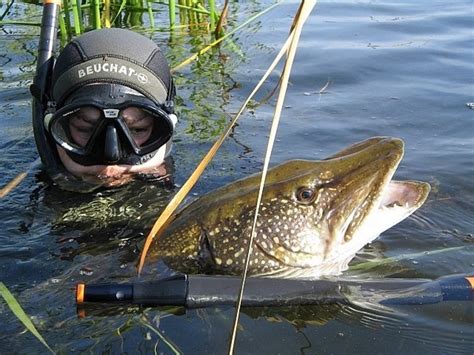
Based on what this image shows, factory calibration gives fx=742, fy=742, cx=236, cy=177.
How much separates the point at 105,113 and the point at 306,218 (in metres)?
1.30

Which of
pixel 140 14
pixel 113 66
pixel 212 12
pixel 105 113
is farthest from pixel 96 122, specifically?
pixel 140 14

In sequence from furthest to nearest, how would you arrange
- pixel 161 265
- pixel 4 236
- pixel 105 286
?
pixel 4 236, pixel 161 265, pixel 105 286

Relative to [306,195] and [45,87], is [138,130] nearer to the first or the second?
[45,87]

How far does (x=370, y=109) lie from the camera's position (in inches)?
208

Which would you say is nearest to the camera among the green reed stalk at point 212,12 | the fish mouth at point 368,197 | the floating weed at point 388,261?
the fish mouth at point 368,197

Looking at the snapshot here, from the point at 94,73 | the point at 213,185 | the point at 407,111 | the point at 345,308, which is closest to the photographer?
the point at 345,308

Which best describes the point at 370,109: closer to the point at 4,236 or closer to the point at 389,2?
the point at 4,236

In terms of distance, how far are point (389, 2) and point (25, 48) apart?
4164 mm

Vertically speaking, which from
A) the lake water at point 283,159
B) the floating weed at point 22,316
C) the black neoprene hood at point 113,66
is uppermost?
the black neoprene hood at point 113,66

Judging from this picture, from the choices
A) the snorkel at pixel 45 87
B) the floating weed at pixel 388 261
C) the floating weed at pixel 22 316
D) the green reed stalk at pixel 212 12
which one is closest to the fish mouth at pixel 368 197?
the floating weed at pixel 388 261

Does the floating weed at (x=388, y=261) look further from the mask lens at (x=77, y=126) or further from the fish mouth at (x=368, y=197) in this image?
the mask lens at (x=77, y=126)

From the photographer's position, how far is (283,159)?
447 cm


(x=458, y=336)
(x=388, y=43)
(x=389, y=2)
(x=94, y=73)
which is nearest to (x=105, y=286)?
(x=458, y=336)

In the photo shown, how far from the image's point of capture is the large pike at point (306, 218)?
2.68 m
